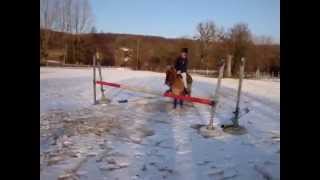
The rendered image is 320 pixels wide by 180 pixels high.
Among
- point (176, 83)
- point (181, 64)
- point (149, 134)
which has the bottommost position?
point (149, 134)

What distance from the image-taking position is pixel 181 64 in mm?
2590

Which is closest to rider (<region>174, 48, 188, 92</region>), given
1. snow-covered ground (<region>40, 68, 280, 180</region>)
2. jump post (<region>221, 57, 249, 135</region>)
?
snow-covered ground (<region>40, 68, 280, 180</region>)

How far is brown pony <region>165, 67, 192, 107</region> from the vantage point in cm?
274

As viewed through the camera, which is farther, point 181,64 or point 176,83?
point 176,83

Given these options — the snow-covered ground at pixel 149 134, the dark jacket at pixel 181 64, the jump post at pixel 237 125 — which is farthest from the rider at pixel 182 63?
the jump post at pixel 237 125

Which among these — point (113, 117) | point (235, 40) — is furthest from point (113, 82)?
point (235, 40)

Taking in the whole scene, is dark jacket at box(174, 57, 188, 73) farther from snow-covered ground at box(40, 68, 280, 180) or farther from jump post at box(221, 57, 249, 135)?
jump post at box(221, 57, 249, 135)

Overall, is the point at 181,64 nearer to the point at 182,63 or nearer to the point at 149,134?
the point at 182,63

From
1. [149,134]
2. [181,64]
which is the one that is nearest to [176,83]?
[181,64]

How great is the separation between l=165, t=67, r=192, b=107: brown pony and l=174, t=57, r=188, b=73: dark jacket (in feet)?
0.20

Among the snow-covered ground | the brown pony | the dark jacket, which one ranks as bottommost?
the snow-covered ground

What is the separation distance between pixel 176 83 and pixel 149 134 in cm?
55

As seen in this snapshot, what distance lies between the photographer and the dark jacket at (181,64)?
8.39 feet

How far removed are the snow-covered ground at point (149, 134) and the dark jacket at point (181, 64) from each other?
133 millimetres
